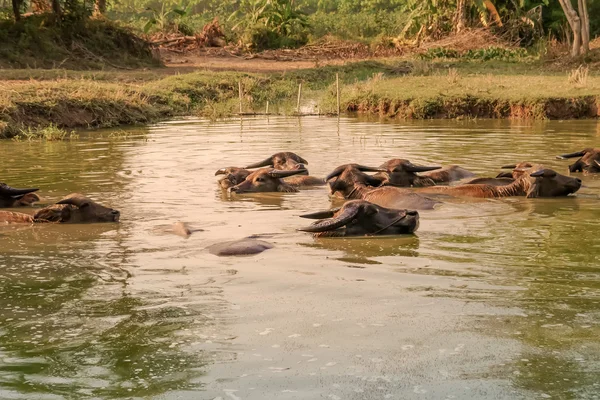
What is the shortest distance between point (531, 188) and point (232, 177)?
10.3ft

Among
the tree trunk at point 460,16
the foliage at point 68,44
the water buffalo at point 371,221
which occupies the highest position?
the tree trunk at point 460,16

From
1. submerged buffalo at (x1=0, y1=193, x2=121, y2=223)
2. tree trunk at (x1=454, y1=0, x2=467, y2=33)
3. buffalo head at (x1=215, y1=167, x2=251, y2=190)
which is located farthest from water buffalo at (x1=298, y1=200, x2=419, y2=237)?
tree trunk at (x1=454, y1=0, x2=467, y2=33)

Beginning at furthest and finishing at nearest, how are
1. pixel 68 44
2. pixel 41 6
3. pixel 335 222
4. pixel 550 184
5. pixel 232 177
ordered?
pixel 41 6, pixel 68 44, pixel 232 177, pixel 550 184, pixel 335 222

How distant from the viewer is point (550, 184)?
899 cm

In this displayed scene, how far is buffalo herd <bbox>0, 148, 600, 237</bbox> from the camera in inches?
285

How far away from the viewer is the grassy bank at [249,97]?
17188 mm

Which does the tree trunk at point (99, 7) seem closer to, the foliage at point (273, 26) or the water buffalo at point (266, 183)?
the foliage at point (273, 26)

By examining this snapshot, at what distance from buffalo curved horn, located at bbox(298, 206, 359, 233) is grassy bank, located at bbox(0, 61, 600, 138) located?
10.0 m

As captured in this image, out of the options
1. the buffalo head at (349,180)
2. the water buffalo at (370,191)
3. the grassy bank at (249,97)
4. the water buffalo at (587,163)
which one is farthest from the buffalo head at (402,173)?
the grassy bank at (249,97)

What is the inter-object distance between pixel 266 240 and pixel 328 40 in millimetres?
30959

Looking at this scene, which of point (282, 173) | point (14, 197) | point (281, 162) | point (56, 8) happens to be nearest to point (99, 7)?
point (56, 8)

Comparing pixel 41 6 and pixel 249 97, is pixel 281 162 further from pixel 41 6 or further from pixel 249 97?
pixel 41 6

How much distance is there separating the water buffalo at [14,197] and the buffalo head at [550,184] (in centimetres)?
475

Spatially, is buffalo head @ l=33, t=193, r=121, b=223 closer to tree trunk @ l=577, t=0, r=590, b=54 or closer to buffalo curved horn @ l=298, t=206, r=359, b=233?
buffalo curved horn @ l=298, t=206, r=359, b=233
